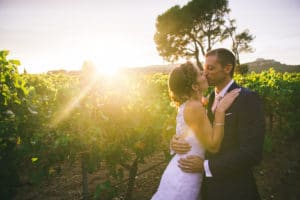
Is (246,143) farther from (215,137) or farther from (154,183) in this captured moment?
(154,183)

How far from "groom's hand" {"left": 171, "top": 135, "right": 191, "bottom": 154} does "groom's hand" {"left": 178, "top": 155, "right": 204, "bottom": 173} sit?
0.30 feet

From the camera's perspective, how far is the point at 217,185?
8.95 feet

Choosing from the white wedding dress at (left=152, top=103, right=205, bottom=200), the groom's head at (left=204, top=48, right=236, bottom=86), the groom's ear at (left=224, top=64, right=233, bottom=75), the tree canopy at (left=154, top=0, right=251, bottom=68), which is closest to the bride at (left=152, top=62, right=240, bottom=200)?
the white wedding dress at (left=152, top=103, right=205, bottom=200)

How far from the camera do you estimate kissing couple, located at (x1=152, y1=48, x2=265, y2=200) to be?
2.58 metres

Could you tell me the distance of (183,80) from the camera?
2918 mm

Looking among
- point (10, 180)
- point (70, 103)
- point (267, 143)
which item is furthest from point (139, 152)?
point (267, 143)

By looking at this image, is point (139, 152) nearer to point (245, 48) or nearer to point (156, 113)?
point (156, 113)

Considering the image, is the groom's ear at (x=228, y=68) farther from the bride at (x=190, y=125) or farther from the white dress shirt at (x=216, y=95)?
the bride at (x=190, y=125)

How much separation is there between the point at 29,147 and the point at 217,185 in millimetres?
2734

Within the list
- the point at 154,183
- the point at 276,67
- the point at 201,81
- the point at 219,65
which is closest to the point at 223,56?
the point at 219,65

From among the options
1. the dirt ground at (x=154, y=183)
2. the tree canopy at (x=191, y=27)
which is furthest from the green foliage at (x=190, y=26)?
the dirt ground at (x=154, y=183)

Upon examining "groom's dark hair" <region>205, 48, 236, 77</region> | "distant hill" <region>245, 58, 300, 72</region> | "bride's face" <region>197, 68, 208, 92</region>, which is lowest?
"bride's face" <region>197, 68, 208, 92</region>

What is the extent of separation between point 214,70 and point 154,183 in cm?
481

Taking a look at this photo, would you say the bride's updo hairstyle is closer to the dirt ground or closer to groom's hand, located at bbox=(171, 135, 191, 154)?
groom's hand, located at bbox=(171, 135, 191, 154)
